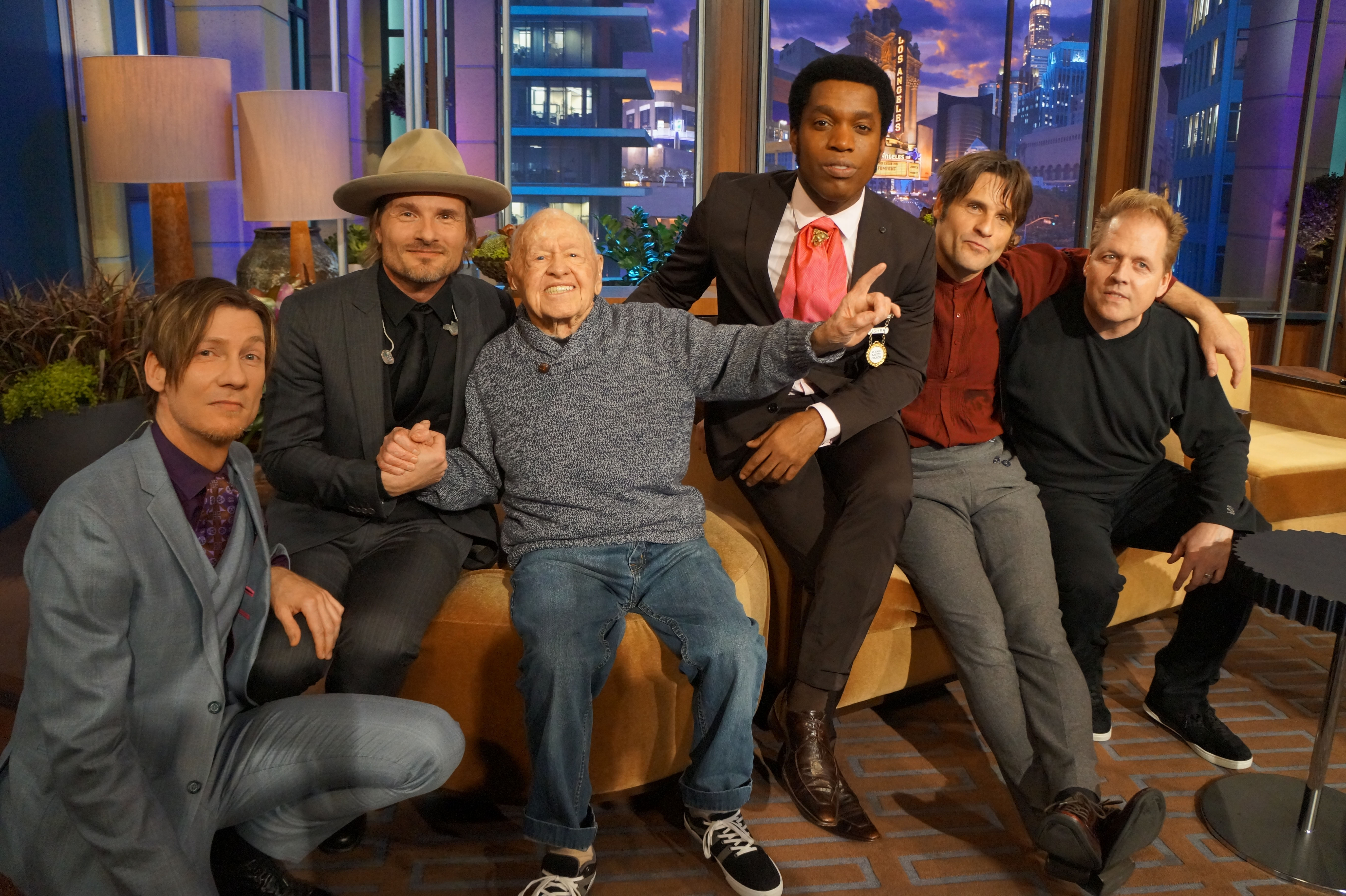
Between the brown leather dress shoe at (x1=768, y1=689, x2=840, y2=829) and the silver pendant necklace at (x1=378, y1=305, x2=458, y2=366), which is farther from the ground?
the silver pendant necklace at (x1=378, y1=305, x2=458, y2=366)

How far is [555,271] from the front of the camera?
211cm

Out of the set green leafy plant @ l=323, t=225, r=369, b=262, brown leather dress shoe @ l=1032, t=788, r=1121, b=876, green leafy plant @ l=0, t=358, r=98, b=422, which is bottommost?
brown leather dress shoe @ l=1032, t=788, r=1121, b=876

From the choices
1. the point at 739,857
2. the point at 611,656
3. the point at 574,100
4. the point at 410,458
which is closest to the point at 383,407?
the point at 410,458

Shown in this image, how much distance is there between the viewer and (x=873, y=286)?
2.45 metres

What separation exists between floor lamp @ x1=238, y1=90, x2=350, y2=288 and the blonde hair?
2518 mm

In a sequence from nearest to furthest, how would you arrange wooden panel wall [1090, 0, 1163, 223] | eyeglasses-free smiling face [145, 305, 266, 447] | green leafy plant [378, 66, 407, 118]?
eyeglasses-free smiling face [145, 305, 266, 447] < wooden panel wall [1090, 0, 1163, 223] < green leafy plant [378, 66, 407, 118]

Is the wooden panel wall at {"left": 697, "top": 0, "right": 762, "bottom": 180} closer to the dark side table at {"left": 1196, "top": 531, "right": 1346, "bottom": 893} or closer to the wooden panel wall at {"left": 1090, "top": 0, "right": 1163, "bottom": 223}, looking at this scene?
the wooden panel wall at {"left": 1090, "top": 0, "right": 1163, "bottom": 223}

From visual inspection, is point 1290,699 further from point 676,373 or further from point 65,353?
point 65,353

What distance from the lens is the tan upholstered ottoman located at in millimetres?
2096

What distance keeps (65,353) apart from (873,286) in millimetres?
1977

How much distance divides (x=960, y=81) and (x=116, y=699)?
6.23m


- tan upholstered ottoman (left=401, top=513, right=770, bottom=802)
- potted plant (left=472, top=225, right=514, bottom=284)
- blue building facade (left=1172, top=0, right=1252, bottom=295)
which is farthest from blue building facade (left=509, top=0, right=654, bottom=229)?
tan upholstered ottoman (left=401, top=513, right=770, bottom=802)

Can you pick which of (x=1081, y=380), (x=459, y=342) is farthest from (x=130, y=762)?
(x=1081, y=380)

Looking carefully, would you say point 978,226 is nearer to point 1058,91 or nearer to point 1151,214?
point 1151,214
